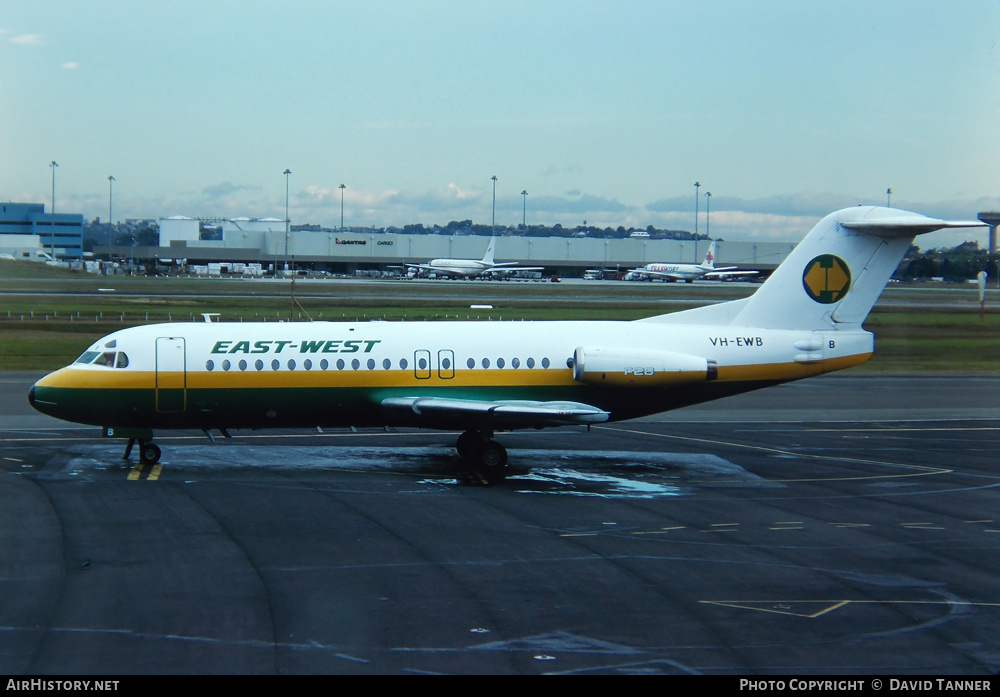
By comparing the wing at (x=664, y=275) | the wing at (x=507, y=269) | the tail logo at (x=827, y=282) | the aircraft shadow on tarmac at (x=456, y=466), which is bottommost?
the aircraft shadow on tarmac at (x=456, y=466)

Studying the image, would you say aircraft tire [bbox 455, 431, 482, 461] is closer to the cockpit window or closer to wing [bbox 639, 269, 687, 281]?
the cockpit window

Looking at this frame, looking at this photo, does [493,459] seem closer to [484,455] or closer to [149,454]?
[484,455]

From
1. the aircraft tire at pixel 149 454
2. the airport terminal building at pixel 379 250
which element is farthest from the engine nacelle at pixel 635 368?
the airport terminal building at pixel 379 250

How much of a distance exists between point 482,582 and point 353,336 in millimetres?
11425

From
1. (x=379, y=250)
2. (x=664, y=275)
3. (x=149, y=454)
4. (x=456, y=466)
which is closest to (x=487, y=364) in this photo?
(x=456, y=466)

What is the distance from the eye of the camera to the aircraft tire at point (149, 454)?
80.6 feet

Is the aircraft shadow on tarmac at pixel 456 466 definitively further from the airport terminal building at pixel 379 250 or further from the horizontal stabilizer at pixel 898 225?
the airport terminal building at pixel 379 250

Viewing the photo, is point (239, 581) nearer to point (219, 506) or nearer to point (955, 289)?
point (219, 506)

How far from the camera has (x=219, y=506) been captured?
20.0 metres

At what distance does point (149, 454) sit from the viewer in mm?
24625

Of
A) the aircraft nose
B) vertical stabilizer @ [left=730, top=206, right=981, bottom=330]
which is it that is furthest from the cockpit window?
vertical stabilizer @ [left=730, top=206, right=981, bottom=330]

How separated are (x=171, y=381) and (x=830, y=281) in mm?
17915

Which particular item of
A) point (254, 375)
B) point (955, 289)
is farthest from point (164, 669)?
point (955, 289)

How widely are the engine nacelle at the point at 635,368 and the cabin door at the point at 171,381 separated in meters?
10.1
